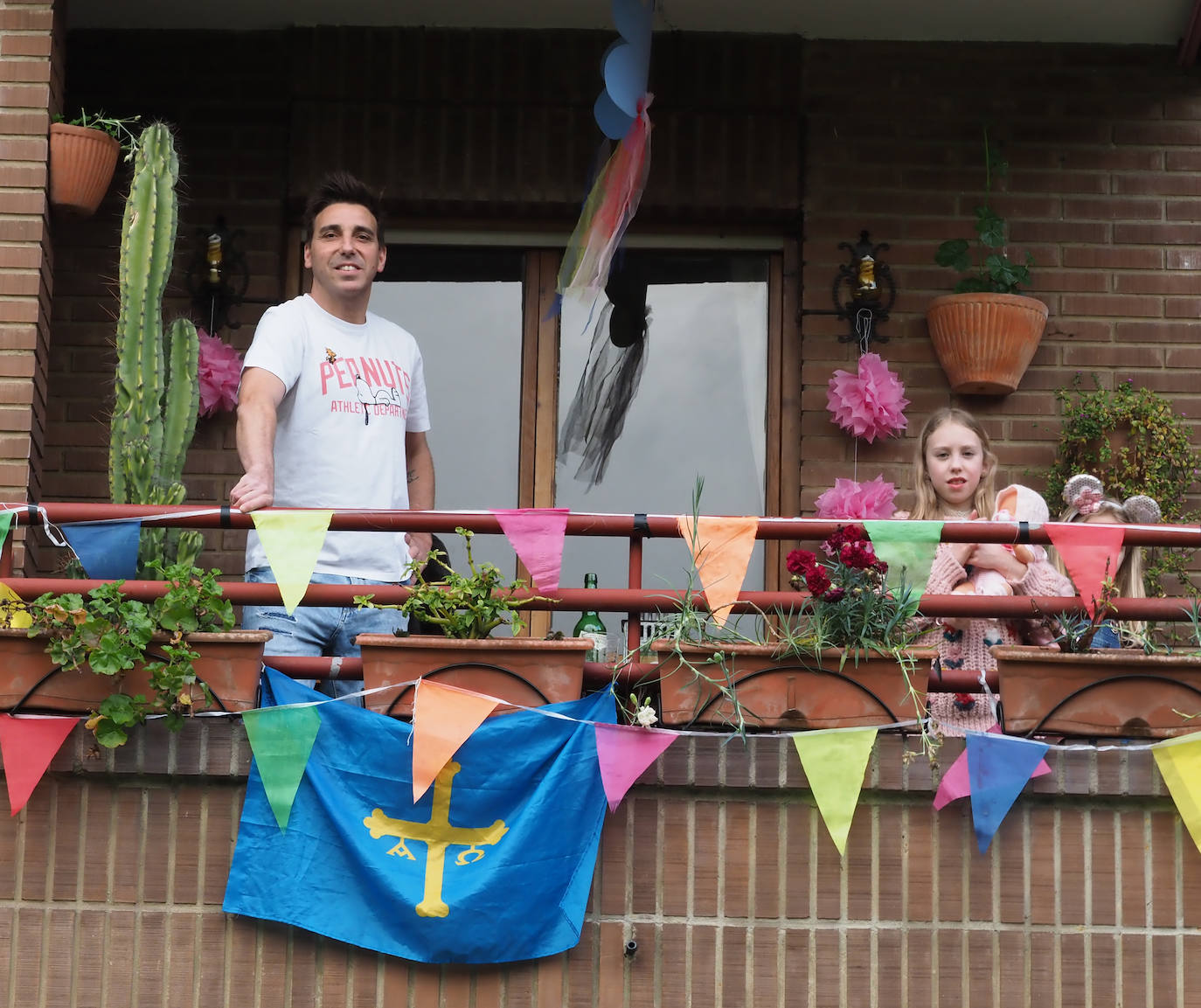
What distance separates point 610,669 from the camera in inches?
172

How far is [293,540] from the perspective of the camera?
432 cm

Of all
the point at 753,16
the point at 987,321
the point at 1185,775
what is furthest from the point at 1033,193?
the point at 1185,775

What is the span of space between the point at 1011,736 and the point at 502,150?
3.46 metres

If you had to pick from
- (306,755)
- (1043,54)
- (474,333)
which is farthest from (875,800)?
(1043,54)

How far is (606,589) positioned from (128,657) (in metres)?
1.24

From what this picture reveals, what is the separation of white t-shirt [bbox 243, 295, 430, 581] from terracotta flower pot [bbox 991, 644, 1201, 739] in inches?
74.4

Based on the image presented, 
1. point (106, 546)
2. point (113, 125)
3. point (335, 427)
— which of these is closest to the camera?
point (106, 546)

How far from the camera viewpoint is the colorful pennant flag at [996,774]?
4.16 m

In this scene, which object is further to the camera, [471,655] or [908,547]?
[908,547]

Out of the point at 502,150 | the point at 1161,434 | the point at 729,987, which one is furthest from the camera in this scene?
the point at 502,150

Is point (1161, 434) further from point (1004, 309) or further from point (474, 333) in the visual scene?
point (474, 333)

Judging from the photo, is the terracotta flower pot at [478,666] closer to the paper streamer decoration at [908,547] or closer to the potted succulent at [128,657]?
the potted succulent at [128,657]

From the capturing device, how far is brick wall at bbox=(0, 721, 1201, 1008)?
4.14m

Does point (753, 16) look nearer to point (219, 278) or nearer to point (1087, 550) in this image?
point (219, 278)
